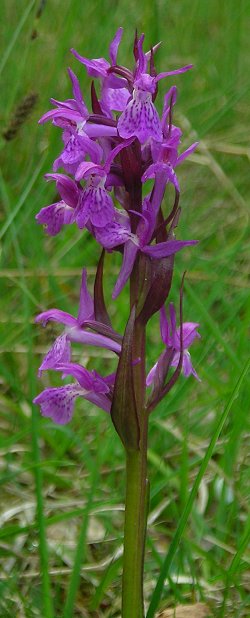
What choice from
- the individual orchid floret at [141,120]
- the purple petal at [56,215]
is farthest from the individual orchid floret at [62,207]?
the individual orchid floret at [141,120]

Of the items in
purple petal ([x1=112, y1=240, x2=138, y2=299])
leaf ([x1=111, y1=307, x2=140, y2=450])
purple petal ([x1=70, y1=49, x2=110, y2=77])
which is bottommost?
leaf ([x1=111, y1=307, x2=140, y2=450])

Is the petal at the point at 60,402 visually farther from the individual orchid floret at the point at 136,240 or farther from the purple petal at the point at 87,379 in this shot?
the individual orchid floret at the point at 136,240

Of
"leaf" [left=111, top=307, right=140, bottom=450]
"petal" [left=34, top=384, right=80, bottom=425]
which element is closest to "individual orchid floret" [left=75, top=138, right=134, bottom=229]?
"leaf" [left=111, top=307, right=140, bottom=450]

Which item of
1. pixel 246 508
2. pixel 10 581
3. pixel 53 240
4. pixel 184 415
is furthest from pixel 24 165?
pixel 10 581

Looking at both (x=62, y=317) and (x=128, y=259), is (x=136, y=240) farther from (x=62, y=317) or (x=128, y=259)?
(x=62, y=317)

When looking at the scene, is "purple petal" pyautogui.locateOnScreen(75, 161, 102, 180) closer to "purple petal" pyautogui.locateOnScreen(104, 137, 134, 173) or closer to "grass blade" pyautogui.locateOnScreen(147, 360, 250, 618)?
"purple petal" pyautogui.locateOnScreen(104, 137, 134, 173)

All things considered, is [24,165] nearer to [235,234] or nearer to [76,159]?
[235,234]
